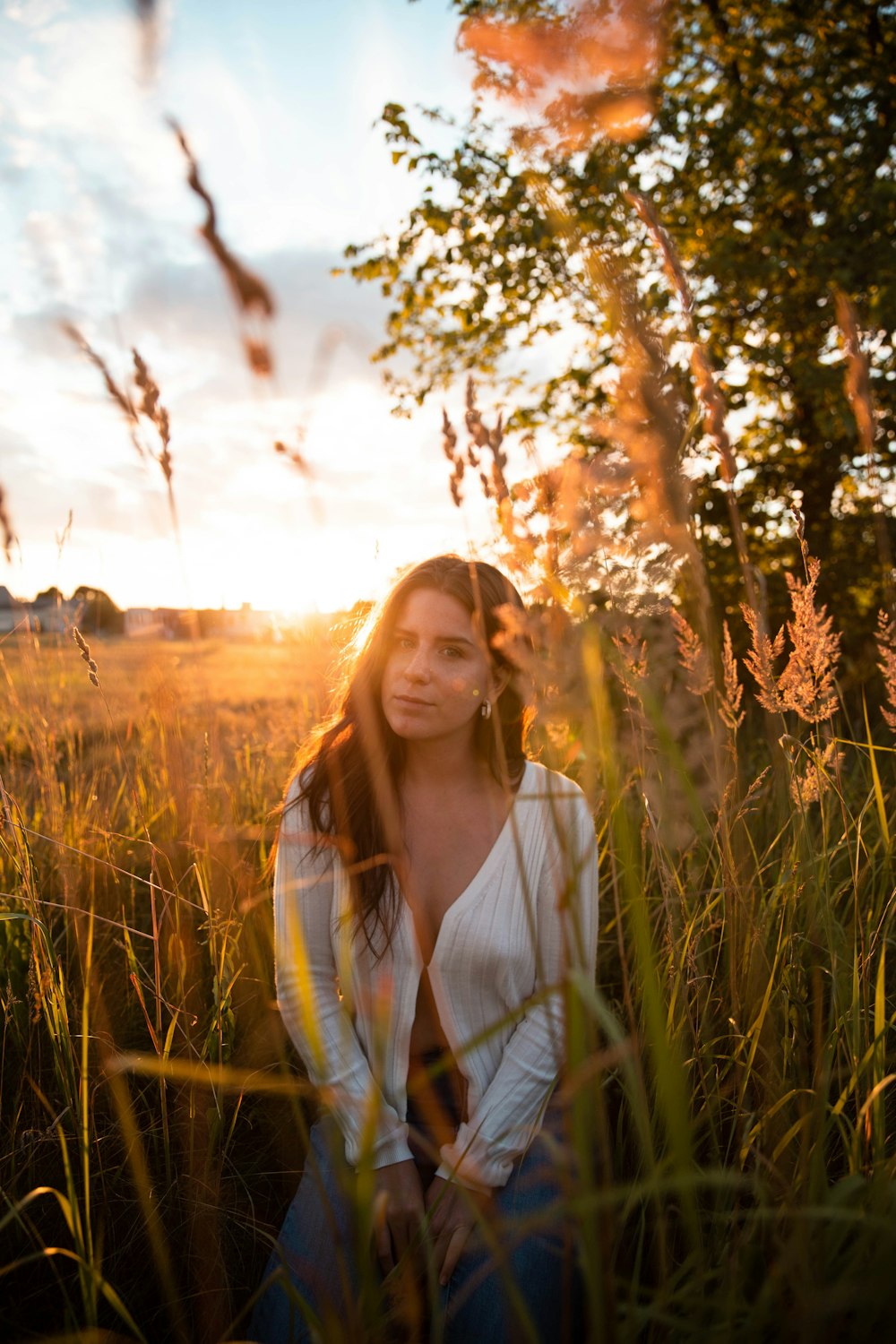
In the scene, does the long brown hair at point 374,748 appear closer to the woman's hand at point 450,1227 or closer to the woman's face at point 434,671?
the woman's face at point 434,671

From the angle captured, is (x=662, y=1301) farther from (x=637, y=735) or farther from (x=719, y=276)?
(x=719, y=276)

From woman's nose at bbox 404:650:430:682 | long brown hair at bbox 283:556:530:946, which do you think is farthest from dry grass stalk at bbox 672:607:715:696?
woman's nose at bbox 404:650:430:682

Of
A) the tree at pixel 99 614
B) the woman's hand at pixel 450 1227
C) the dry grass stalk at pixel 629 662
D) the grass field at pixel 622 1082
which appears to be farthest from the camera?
the tree at pixel 99 614

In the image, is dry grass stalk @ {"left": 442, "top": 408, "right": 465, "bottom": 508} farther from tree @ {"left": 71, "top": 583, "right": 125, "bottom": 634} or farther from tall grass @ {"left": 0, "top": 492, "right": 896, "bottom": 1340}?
tree @ {"left": 71, "top": 583, "right": 125, "bottom": 634}

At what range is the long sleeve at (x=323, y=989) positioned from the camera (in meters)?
1.76

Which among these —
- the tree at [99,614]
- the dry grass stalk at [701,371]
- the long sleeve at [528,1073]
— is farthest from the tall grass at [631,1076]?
the tree at [99,614]

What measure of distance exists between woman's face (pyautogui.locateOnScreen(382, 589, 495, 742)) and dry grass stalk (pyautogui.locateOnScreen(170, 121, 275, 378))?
105cm

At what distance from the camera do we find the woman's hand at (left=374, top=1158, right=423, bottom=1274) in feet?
5.23

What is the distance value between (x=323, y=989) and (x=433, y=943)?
30cm

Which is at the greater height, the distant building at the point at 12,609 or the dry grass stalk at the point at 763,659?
the distant building at the point at 12,609

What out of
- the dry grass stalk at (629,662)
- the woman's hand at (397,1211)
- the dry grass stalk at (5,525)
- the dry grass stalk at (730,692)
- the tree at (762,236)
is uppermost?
the tree at (762,236)

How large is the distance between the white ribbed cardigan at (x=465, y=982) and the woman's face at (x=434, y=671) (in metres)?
0.29

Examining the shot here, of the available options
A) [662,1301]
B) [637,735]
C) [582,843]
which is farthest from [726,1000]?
[662,1301]

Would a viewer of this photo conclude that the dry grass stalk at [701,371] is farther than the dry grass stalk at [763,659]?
No
